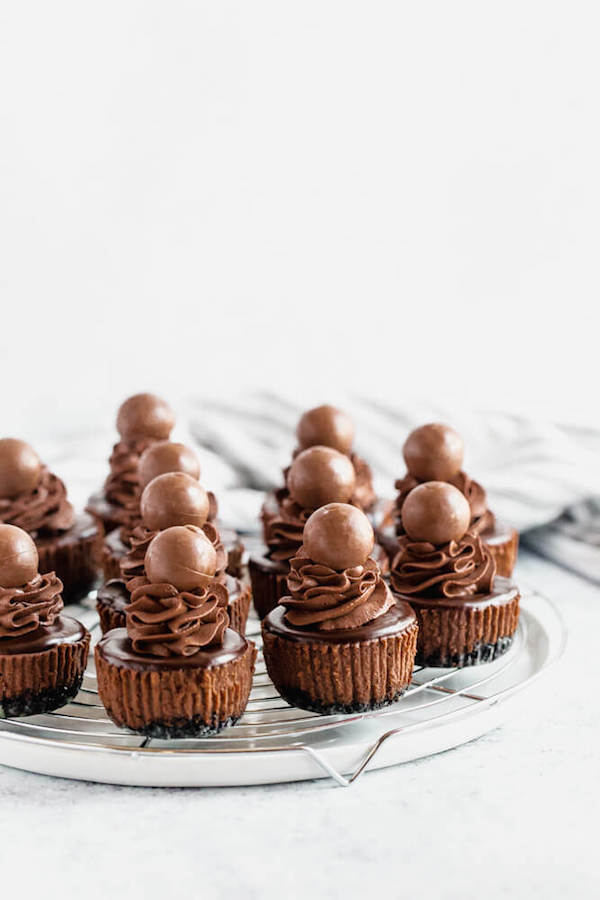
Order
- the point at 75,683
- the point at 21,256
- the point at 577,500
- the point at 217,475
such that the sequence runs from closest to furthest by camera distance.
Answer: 1. the point at 75,683
2. the point at 577,500
3. the point at 217,475
4. the point at 21,256

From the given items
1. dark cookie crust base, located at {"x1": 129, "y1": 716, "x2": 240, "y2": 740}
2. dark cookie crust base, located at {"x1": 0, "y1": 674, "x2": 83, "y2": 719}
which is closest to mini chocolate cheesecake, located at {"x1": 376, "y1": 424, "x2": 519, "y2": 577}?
dark cookie crust base, located at {"x1": 129, "y1": 716, "x2": 240, "y2": 740}

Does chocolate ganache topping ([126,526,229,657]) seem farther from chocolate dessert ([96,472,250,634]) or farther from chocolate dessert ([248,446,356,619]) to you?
chocolate dessert ([248,446,356,619])

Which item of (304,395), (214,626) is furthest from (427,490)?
(304,395)

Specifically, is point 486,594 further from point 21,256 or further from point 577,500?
point 21,256

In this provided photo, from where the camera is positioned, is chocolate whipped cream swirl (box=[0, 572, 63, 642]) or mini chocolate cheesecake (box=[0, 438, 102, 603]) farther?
mini chocolate cheesecake (box=[0, 438, 102, 603])

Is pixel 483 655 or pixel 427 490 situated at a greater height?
pixel 427 490

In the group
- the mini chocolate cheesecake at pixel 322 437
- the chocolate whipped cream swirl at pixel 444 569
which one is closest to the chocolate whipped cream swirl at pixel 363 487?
the mini chocolate cheesecake at pixel 322 437

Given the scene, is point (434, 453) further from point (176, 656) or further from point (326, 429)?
point (176, 656)
